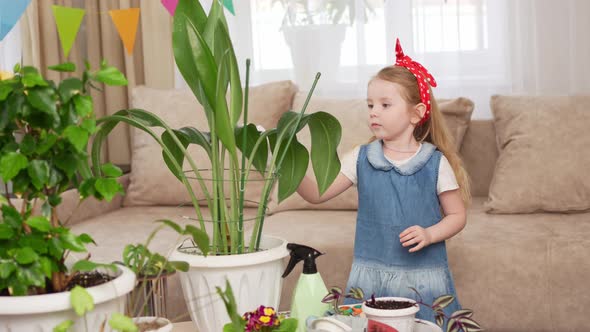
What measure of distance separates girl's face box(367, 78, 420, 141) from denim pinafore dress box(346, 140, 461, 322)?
64mm

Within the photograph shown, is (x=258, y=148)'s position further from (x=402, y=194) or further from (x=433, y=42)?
(x=433, y=42)

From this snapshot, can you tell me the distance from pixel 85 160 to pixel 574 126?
77.9 inches

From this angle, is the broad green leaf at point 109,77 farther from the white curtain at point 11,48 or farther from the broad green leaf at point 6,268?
the white curtain at point 11,48

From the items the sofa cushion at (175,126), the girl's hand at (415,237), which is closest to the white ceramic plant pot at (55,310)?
the girl's hand at (415,237)

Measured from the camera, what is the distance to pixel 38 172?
36.3 inches

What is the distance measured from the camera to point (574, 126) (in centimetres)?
259

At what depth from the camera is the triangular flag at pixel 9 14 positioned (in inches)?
126

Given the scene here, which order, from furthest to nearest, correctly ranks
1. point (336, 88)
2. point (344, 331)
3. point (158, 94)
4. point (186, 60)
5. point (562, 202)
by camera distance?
point (336, 88)
point (158, 94)
point (562, 202)
point (186, 60)
point (344, 331)

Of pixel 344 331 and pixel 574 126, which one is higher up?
pixel 574 126

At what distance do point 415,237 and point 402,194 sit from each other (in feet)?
0.54

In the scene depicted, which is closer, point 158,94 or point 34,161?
point 34,161

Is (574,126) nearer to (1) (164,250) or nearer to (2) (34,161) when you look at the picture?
(1) (164,250)

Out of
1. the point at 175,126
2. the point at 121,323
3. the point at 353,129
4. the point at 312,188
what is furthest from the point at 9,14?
the point at 121,323

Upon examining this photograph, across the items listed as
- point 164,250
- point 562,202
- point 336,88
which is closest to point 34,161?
point 164,250
